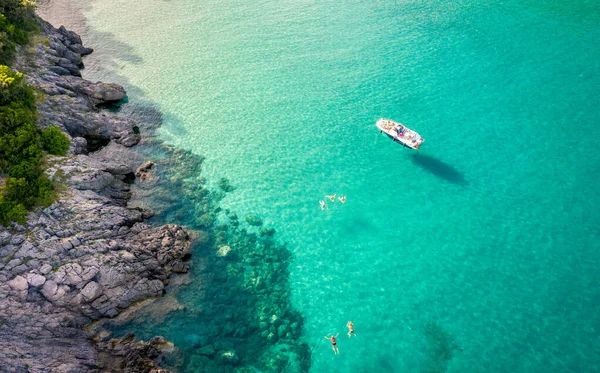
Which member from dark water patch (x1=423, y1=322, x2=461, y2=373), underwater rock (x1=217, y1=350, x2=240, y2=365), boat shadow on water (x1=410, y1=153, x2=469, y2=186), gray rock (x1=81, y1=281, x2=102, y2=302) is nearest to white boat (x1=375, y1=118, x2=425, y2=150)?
boat shadow on water (x1=410, y1=153, x2=469, y2=186)

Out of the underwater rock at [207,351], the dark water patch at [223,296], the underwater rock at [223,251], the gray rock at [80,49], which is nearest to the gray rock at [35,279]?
the dark water patch at [223,296]

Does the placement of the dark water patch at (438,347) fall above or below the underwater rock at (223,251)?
below

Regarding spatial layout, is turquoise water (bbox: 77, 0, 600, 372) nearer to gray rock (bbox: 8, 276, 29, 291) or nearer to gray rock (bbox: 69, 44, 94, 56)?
gray rock (bbox: 69, 44, 94, 56)

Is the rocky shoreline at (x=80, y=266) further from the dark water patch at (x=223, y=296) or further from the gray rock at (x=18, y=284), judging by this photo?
the dark water patch at (x=223, y=296)

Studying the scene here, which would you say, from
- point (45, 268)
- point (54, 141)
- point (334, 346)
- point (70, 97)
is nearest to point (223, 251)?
point (334, 346)

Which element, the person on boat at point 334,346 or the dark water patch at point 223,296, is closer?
the dark water patch at point 223,296

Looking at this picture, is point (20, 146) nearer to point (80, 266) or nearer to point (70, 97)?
point (70, 97)
